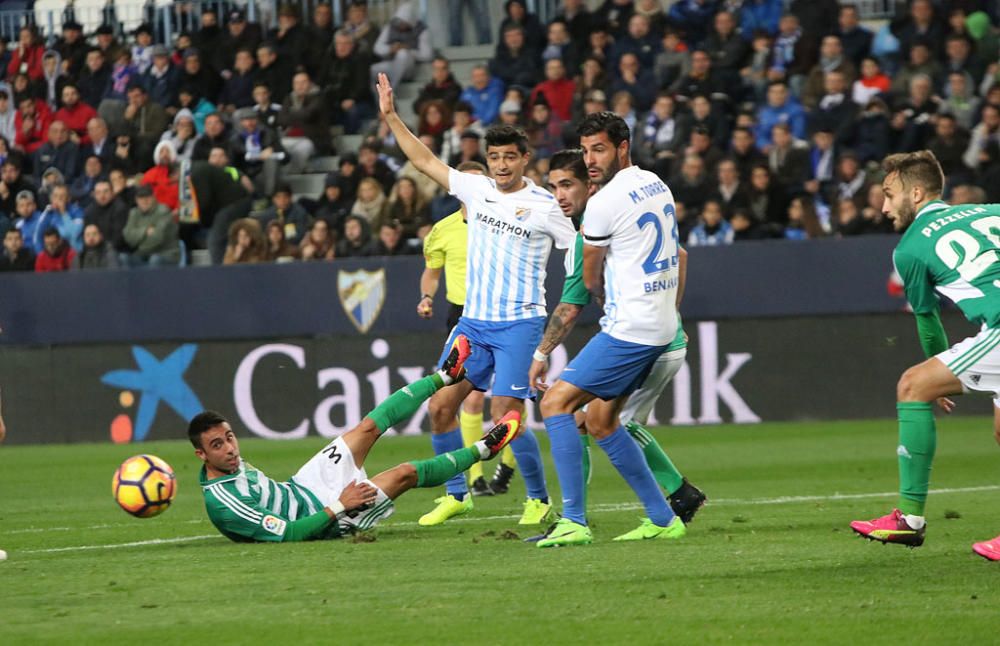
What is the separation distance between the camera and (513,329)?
9391 millimetres

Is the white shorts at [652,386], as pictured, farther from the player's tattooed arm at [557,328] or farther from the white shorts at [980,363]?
the white shorts at [980,363]

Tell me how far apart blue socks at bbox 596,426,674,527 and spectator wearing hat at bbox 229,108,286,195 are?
13.0 m

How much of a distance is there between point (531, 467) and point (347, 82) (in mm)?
12992

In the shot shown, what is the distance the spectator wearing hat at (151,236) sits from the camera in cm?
1917

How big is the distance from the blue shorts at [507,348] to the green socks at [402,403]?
263 millimetres

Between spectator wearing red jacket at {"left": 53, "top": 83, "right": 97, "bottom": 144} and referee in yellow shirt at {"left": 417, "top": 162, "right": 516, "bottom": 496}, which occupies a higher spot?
spectator wearing red jacket at {"left": 53, "top": 83, "right": 97, "bottom": 144}

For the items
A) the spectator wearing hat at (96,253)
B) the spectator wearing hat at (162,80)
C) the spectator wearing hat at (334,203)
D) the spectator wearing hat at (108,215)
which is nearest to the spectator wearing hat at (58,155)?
the spectator wearing hat at (162,80)

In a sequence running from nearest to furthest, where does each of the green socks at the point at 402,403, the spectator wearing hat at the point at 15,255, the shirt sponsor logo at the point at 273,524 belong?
the shirt sponsor logo at the point at 273,524
the green socks at the point at 402,403
the spectator wearing hat at the point at 15,255

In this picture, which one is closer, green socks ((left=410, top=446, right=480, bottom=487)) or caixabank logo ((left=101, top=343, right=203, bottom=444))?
green socks ((left=410, top=446, right=480, bottom=487))

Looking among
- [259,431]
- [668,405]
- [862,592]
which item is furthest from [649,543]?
[259,431]

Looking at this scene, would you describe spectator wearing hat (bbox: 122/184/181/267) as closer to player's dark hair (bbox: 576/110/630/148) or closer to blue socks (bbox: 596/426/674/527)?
blue socks (bbox: 596/426/674/527)

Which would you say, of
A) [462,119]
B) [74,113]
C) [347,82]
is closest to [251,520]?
[462,119]

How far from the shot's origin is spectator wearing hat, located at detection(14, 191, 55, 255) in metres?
20.1

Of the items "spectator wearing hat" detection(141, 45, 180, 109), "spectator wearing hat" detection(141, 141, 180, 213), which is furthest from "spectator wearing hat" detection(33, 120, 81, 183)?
"spectator wearing hat" detection(141, 141, 180, 213)
